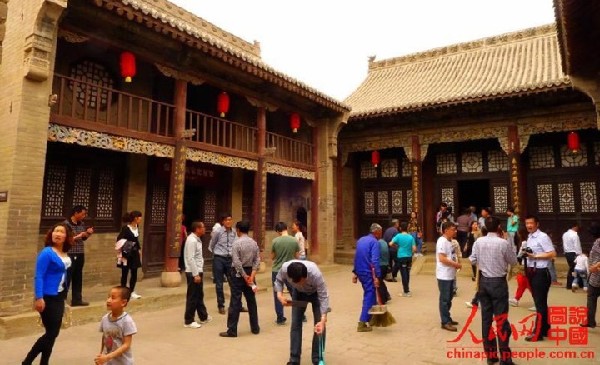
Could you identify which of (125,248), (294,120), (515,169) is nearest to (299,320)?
(125,248)

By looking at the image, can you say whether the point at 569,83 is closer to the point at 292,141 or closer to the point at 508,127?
the point at 508,127

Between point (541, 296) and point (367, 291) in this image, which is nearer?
point (541, 296)

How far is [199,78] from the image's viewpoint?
31.7ft

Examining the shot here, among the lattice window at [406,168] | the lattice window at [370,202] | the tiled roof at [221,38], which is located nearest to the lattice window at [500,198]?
the lattice window at [406,168]

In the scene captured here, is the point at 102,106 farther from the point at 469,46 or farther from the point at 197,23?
the point at 469,46

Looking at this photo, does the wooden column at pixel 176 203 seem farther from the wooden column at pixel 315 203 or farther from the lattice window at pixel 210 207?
the wooden column at pixel 315 203

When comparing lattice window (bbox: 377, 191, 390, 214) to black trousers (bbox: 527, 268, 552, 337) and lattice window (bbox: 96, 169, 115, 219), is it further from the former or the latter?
black trousers (bbox: 527, 268, 552, 337)

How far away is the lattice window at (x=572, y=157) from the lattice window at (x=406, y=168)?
15.7 feet

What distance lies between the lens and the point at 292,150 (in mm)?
13531

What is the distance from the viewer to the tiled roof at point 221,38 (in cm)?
785

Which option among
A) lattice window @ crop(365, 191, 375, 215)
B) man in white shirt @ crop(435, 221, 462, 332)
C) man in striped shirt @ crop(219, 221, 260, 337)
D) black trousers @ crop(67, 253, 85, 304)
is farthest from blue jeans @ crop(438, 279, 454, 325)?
lattice window @ crop(365, 191, 375, 215)

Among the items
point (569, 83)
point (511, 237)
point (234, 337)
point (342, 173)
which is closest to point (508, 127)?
point (569, 83)

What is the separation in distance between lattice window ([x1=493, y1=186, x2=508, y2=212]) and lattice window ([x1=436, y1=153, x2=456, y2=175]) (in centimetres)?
159

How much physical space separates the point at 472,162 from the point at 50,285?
13407 millimetres
